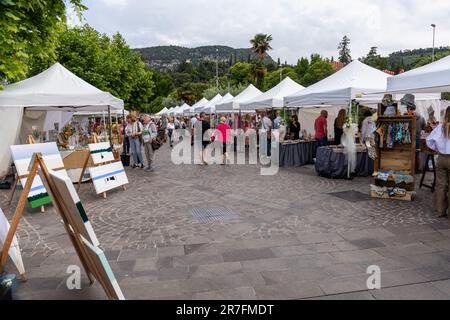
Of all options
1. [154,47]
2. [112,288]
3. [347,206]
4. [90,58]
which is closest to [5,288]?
[112,288]

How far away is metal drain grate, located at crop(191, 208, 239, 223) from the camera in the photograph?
558 centimetres

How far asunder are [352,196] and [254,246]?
3.47m

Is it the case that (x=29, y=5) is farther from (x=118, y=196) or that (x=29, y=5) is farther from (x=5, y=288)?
(x=5, y=288)

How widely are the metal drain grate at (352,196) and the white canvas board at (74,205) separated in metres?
5.43

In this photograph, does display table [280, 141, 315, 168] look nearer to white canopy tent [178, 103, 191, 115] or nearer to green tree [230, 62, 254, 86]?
white canopy tent [178, 103, 191, 115]

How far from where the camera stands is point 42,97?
831 centimetres

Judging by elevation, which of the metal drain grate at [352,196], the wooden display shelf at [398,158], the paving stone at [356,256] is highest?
the wooden display shelf at [398,158]

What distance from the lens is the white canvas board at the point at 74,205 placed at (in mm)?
2293

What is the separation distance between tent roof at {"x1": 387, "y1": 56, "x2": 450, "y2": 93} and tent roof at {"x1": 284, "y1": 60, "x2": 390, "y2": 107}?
2376 millimetres

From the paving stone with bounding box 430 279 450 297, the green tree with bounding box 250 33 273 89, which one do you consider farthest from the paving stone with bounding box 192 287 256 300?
the green tree with bounding box 250 33 273 89

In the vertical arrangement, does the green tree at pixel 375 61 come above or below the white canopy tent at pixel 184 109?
above

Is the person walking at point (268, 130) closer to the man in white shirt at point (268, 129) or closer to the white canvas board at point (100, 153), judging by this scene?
the man in white shirt at point (268, 129)

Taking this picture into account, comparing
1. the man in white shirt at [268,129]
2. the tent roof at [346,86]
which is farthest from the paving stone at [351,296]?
the man in white shirt at [268,129]

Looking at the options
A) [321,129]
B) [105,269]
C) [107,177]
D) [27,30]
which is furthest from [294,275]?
[321,129]
